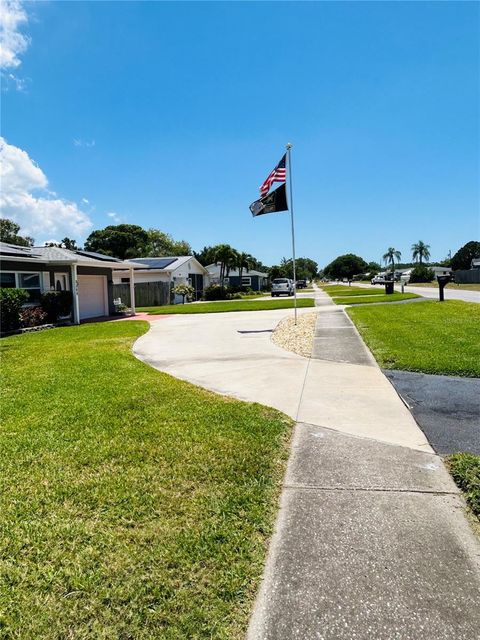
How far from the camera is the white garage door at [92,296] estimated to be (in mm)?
19794

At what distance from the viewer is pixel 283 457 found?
12.0 ft

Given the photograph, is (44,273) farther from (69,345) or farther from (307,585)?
(307,585)

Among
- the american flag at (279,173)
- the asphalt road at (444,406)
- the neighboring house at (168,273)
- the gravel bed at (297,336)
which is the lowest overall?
the asphalt road at (444,406)

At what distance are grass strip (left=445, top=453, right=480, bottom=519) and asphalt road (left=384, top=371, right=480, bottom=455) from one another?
20cm

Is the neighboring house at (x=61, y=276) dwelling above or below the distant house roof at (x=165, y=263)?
below

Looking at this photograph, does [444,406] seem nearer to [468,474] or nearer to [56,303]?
[468,474]

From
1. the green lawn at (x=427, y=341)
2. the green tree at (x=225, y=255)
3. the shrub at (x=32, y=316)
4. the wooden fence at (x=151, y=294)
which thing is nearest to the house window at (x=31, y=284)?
the shrub at (x=32, y=316)

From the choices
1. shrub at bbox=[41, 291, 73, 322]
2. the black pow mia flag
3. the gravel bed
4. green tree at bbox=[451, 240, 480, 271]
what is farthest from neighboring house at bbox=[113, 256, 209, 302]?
green tree at bbox=[451, 240, 480, 271]

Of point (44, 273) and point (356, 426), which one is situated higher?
point (44, 273)

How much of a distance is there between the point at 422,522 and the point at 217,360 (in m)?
5.93

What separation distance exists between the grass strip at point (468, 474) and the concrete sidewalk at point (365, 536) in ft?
0.28

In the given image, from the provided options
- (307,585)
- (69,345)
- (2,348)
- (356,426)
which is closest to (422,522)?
(307,585)

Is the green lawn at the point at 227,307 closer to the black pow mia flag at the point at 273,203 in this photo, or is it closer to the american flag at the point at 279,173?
the black pow mia flag at the point at 273,203

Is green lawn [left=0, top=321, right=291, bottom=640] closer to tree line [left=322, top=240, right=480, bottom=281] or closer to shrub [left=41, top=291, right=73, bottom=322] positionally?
shrub [left=41, top=291, right=73, bottom=322]
